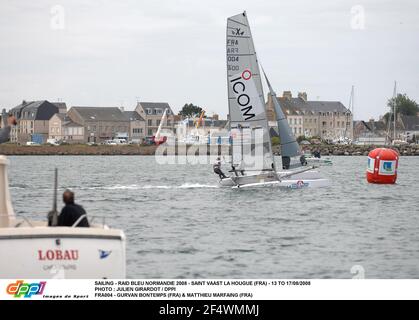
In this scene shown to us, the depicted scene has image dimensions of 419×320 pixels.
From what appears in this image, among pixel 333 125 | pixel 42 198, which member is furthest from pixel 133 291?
pixel 333 125

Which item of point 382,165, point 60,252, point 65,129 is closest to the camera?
point 60,252

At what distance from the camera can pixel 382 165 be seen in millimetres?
47344

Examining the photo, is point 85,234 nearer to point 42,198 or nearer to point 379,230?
point 379,230

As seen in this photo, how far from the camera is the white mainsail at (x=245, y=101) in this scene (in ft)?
130

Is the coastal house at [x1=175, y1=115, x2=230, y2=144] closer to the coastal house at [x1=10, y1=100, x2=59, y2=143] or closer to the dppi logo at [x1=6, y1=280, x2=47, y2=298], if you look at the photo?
the coastal house at [x1=10, y1=100, x2=59, y2=143]

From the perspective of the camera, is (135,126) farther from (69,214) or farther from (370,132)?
(69,214)

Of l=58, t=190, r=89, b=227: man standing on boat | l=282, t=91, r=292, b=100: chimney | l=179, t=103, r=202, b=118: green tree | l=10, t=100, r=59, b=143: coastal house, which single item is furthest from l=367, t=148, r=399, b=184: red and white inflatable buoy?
l=179, t=103, r=202, b=118: green tree

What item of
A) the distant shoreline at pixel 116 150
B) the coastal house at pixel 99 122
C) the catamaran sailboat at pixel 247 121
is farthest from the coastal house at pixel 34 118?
the catamaran sailboat at pixel 247 121

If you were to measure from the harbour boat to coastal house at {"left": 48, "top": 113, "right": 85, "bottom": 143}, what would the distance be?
479ft

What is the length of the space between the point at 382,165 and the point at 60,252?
36.2m

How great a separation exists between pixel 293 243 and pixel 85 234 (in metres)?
11.2

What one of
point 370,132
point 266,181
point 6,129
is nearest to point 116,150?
point 370,132

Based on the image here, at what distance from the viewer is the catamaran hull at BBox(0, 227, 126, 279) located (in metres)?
13.0
